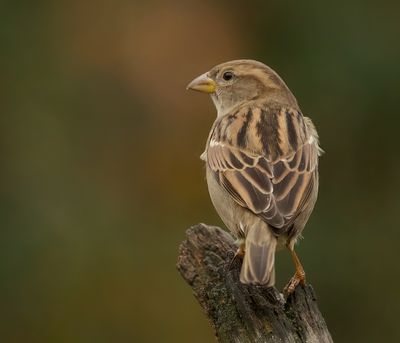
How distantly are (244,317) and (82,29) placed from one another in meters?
8.90

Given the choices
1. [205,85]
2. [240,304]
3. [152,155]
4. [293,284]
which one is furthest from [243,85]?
[152,155]

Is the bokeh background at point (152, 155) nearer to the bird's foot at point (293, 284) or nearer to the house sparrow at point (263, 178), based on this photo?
the house sparrow at point (263, 178)

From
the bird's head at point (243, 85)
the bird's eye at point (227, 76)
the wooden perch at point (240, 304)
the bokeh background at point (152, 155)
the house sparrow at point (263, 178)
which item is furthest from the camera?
the bokeh background at point (152, 155)

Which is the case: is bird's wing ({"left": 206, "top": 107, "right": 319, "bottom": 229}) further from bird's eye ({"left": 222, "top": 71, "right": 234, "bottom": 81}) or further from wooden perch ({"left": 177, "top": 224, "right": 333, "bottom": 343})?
bird's eye ({"left": 222, "top": 71, "right": 234, "bottom": 81})

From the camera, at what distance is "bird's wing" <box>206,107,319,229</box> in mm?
7721

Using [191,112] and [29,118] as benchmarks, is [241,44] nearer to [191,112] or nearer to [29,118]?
[191,112]

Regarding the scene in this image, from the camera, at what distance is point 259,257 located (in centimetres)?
730

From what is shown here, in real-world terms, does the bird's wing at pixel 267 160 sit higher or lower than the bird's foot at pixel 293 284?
higher

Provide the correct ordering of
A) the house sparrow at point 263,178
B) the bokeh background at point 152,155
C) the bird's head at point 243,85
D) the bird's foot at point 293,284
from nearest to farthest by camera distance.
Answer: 1. the bird's foot at point 293,284
2. the house sparrow at point 263,178
3. the bird's head at point 243,85
4. the bokeh background at point 152,155

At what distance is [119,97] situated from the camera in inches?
576

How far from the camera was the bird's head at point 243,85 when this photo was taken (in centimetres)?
955

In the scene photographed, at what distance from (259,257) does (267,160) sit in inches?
39.2

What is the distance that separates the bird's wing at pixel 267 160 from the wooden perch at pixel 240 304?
15.5 inches

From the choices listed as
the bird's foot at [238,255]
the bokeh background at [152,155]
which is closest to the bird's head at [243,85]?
the bird's foot at [238,255]
